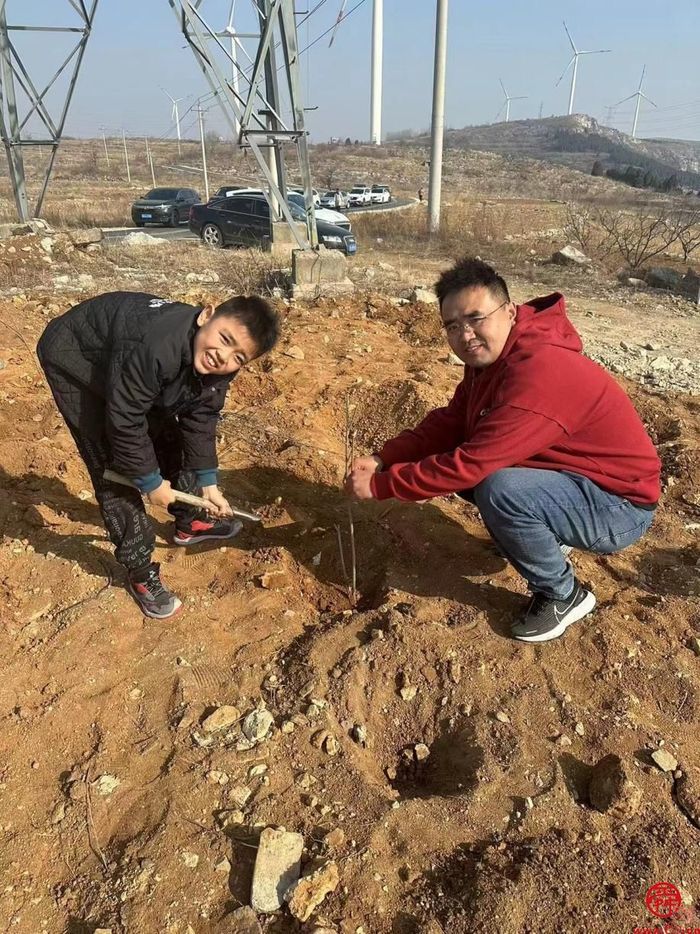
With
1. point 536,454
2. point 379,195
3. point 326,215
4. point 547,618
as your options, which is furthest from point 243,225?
point 379,195

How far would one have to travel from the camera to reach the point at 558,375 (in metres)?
2.02

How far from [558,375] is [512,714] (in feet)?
3.76

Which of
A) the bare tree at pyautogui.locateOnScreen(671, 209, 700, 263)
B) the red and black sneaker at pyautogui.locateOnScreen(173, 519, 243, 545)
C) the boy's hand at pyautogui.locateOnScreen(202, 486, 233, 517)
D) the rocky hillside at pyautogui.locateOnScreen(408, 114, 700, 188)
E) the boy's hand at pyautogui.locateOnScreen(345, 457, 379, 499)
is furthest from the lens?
the rocky hillside at pyautogui.locateOnScreen(408, 114, 700, 188)

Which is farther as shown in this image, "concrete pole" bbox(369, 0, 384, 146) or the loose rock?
"concrete pole" bbox(369, 0, 384, 146)

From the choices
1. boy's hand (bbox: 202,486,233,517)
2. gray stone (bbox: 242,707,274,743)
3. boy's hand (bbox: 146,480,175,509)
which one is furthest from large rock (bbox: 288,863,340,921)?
boy's hand (bbox: 202,486,233,517)

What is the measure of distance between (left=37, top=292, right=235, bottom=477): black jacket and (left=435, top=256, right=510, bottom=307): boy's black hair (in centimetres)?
90

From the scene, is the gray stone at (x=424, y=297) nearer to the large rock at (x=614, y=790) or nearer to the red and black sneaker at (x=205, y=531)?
the red and black sneaker at (x=205, y=531)

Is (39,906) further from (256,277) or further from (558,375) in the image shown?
(256,277)

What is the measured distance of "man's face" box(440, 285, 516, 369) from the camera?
206 centimetres

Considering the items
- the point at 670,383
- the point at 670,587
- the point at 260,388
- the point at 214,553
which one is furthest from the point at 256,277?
the point at 670,587

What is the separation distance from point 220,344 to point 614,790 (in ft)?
6.05

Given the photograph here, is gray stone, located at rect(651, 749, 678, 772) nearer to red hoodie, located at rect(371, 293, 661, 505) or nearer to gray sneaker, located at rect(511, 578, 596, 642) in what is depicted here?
gray sneaker, located at rect(511, 578, 596, 642)

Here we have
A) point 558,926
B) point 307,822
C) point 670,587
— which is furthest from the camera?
point 670,587

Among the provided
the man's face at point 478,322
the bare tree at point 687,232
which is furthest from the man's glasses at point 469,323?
the bare tree at point 687,232
